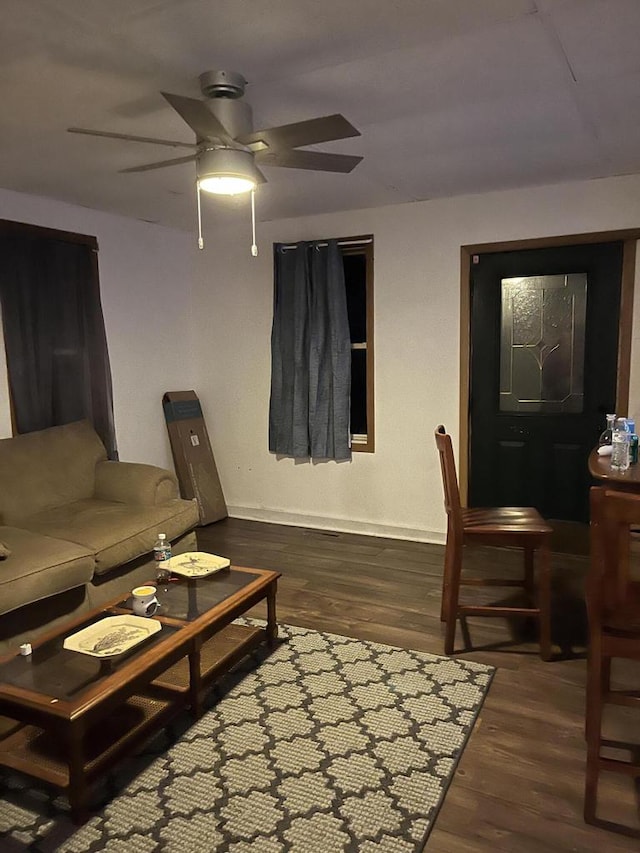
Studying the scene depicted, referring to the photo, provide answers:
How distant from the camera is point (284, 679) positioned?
2.59 metres

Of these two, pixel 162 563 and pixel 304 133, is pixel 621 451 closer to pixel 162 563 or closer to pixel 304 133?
pixel 304 133

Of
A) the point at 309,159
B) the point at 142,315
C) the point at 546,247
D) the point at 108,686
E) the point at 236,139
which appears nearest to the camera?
the point at 108,686

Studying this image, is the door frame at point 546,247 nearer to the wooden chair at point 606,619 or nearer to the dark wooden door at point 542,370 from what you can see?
the dark wooden door at point 542,370

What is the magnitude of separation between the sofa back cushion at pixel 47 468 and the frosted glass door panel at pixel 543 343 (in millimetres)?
2730

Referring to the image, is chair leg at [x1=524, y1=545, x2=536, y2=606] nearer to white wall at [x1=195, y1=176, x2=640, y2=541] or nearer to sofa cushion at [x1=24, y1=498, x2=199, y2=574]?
white wall at [x1=195, y1=176, x2=640, y2=541]

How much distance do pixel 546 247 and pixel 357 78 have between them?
2075mm

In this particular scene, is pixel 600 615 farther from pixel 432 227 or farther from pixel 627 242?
pixel 432 227

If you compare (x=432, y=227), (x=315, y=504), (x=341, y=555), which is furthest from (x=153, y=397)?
(x=432, y=227)

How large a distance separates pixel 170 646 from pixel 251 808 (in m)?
0.56

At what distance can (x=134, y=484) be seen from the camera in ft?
12.2

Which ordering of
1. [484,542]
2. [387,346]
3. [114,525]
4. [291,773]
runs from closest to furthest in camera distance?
[291,773] → [484,542] → [114,525] → [387,346]

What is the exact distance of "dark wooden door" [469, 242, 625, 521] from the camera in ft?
12.4

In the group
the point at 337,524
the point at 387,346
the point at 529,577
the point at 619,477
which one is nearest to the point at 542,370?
the point at 387,346

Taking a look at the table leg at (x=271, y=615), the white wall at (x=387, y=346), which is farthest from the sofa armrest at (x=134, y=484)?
the white wall at (x=387, y=346)
